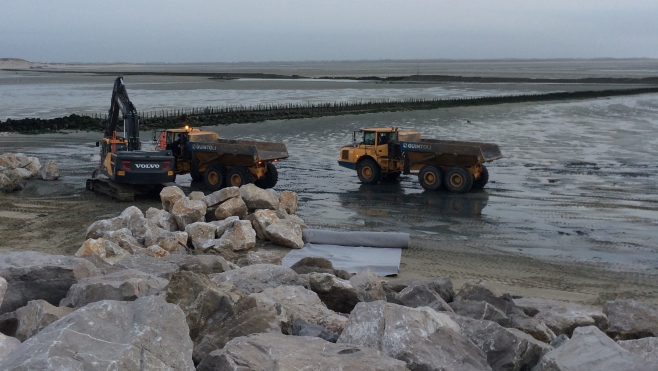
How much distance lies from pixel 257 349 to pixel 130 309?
105 cm

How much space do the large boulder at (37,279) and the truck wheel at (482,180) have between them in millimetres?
14070

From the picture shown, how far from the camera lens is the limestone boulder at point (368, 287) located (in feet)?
24.6

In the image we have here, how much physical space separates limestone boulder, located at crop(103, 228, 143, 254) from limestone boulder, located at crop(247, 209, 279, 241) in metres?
2.28

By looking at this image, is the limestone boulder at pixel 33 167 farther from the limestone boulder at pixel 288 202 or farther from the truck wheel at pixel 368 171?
A: the truck wheel at pixel 368 171

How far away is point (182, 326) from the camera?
16.9 feet

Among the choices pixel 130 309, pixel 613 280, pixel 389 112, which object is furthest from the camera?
pixel 389 112

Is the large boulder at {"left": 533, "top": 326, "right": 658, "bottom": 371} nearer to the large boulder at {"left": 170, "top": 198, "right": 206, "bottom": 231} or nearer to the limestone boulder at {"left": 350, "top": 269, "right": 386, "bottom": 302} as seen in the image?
the limestone boulder at {"left": 350, "top": 269, "right": 386, "bottom": 302}

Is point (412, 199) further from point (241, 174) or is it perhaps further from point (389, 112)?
point (389, 112)

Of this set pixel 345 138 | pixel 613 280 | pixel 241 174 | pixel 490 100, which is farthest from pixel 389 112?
pixel 613 280

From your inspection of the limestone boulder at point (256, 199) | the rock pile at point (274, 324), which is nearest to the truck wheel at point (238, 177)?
the limestone boulder at point (256, 199)

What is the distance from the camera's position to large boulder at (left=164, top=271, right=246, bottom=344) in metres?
5.68

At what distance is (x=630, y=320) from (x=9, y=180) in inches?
630

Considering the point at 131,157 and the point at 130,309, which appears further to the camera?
the point at 131,157

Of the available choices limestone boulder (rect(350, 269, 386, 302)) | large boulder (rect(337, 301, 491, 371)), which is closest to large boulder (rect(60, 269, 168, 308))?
large boulder (rect(337, 301, 491, 371))
